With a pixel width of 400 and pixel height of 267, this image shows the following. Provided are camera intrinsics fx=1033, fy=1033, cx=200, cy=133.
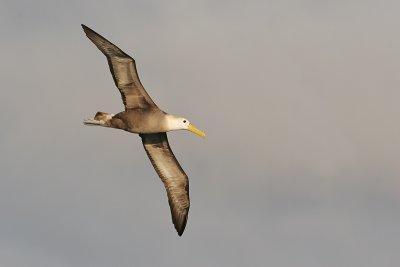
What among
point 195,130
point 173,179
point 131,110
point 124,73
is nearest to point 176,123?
point 195,130

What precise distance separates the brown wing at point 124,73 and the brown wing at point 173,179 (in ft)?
9.11

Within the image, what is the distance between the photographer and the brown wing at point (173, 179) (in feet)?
123

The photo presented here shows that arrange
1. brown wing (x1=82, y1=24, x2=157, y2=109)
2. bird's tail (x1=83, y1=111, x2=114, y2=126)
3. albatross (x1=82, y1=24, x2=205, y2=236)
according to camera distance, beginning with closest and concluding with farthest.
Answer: brown wing (x1=82, y1=24, x2=157, y2=109)
albatross (x1=82, y1=24, x2=205, y2=236)
bird's tail (x1=83, y1=111, x2=114, y2=126)

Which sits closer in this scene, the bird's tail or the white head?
the bird's tail

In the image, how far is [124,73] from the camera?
34.4 m

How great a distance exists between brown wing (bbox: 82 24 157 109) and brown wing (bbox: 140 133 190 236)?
109 inches

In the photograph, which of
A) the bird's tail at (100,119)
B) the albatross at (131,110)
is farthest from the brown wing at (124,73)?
the bird's tail at (100,119)

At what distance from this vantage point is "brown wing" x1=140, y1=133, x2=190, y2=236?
3750 cm

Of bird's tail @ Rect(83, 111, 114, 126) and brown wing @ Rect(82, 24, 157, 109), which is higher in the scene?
brown wing @ Rect(82, 24, 157, 109)

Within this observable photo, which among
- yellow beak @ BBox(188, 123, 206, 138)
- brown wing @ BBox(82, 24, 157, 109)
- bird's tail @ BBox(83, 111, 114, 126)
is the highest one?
brown wing @ BBox(82, 24, 157, 109)

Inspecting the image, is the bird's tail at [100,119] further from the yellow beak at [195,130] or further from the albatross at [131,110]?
the yellow beak at [195,130]

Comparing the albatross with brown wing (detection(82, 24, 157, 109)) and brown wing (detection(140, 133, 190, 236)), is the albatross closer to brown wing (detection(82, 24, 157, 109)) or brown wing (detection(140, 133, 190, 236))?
brown wing (detection(82, 24, 157, 109))

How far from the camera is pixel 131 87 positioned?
34.8 m

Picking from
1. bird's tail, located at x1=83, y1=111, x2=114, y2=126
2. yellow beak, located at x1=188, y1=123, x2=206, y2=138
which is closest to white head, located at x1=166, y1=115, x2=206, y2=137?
yellow beak, located at x1=188, y1=123, x2=206, y2=138
